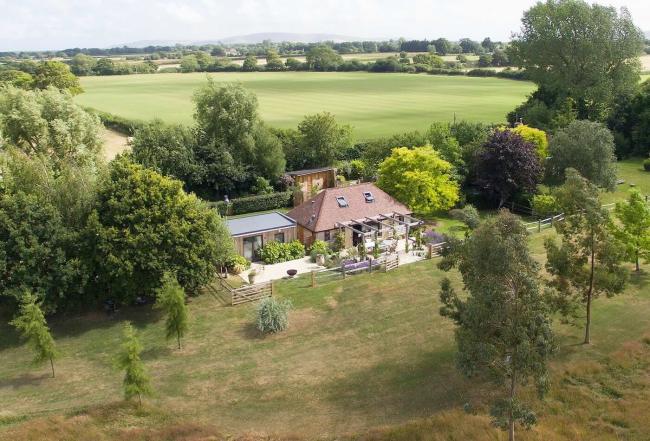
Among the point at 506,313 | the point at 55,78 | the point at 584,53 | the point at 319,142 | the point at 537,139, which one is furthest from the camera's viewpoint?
the point at 55,78

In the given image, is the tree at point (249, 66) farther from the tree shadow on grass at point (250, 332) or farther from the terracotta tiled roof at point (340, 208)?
the tree shadow on grass at point (250, 332)

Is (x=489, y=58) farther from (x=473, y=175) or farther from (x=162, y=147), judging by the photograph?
(x=162, y=147)

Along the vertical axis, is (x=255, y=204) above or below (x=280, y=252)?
above

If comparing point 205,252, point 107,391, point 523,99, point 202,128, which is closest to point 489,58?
point 523,99

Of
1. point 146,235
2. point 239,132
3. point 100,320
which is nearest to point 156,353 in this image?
point 100,320

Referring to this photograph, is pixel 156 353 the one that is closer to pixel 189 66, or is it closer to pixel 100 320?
pixel 100 320

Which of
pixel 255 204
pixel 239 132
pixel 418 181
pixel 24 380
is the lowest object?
pixel 24 380
